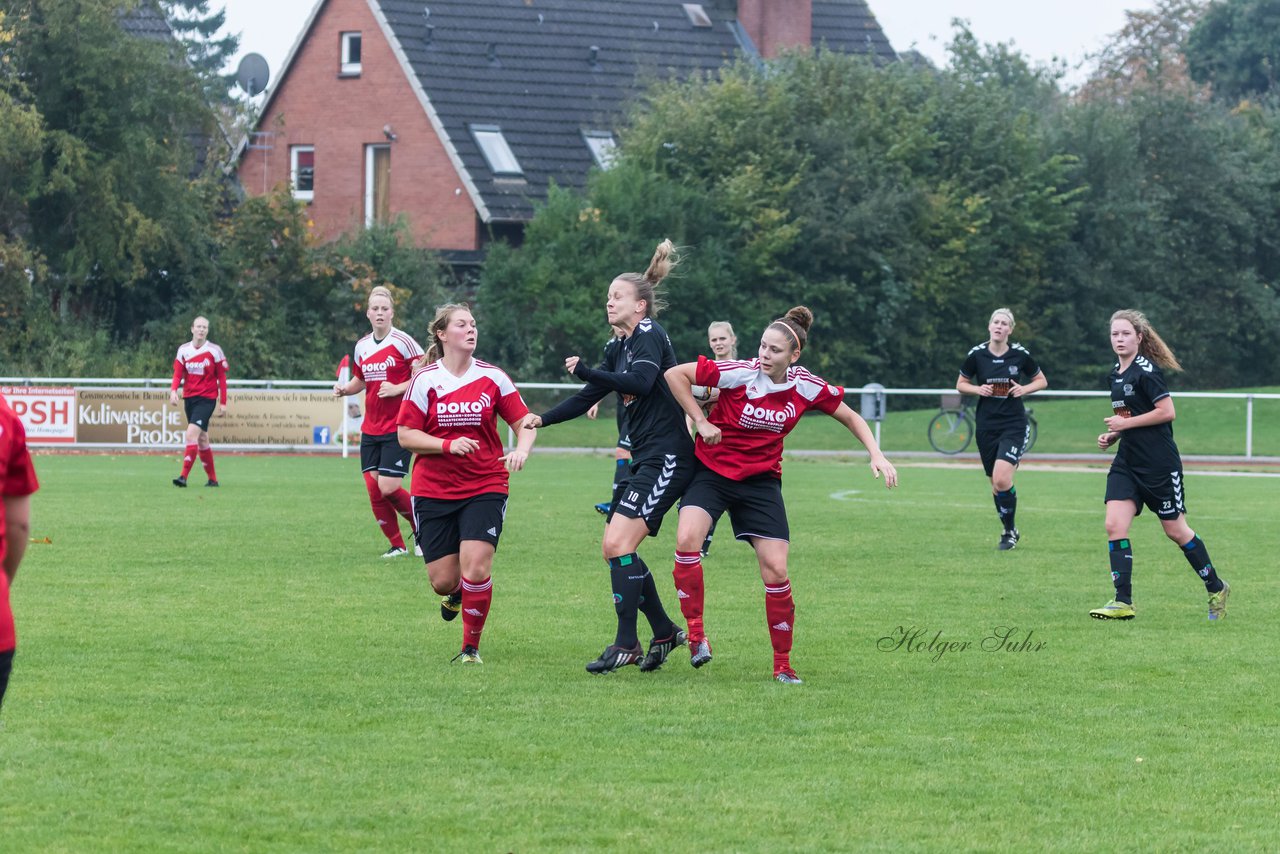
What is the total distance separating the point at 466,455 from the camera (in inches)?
343

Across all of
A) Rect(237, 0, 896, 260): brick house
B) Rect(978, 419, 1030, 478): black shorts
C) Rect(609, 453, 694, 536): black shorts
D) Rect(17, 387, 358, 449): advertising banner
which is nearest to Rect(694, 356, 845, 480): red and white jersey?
Rect(609, 453, 694, 536): black shorts

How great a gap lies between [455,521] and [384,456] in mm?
4500

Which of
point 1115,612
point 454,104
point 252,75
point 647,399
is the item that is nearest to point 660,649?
point 647,399

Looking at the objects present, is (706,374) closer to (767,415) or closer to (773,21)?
(767,415)

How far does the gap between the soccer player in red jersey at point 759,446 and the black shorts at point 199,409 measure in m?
13.3

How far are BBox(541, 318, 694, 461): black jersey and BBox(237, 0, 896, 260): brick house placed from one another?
3097 cm

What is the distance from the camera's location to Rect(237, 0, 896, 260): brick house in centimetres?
4112

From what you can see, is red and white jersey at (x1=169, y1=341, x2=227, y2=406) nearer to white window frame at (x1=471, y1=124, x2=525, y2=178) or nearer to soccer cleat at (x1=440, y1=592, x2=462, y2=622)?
soccer cleat at (x1=440, y1=592, x2=462, y2=622)

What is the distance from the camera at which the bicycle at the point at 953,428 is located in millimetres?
30250

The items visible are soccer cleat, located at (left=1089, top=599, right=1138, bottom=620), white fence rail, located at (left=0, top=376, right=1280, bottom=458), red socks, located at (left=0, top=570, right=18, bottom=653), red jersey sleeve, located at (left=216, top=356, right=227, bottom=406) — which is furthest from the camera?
white fence rail, located at (left=0, top=376, right=1280, bottom=458)

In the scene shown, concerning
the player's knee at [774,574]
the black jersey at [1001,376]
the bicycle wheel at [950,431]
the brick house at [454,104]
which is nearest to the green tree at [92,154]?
the brick house at [454,104]

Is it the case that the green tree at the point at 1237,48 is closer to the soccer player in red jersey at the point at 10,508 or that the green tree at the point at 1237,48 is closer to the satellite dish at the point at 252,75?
the satellite dish at the point at 252,75

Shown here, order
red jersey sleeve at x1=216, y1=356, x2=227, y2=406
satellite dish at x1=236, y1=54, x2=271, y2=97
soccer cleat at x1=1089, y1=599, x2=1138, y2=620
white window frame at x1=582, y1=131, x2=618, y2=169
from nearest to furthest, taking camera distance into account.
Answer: soccer cleat at x1=1089, y1=599, x2=1138, y2=620 → red jersey sleeve at x1=216, y1=356, x2=227, y2=406 → white window frame at x1=582, y1=131, x2=618, y2=169 → satellite dish at x1=236, y1=54, x2=271, y2=97

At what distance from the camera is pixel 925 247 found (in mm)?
38281
